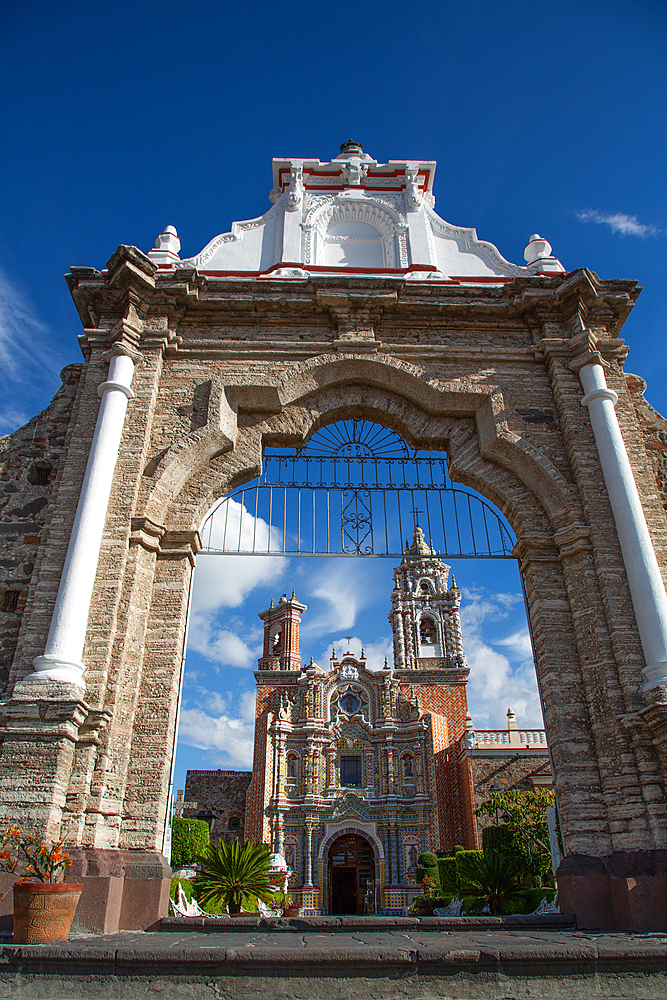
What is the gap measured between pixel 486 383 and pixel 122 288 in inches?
180

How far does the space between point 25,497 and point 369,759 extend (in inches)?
979

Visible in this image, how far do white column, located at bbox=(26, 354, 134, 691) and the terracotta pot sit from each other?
1.67 metres

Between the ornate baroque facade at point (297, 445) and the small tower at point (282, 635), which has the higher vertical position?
the small tower at point (282, 635)

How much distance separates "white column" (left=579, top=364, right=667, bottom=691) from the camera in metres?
6.26

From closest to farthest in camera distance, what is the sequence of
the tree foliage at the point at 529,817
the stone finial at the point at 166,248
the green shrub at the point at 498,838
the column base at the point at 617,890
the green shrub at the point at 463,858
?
the column base at the point at 617,890, the green shrub at the point at 463,858, the stone finial at the point at 166,248, the green shrub at the point at 498,838, the tree foliage at the point at 529,817

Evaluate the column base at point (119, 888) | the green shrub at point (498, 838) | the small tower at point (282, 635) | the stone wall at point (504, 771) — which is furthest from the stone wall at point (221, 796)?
the column base at point (119, 888)

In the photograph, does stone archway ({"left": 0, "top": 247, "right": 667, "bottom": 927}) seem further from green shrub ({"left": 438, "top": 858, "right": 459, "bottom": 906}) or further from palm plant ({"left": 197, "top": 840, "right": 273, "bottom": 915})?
green shrub ({"left": 438, "top": 858, "right": 459, "bottom": 906})

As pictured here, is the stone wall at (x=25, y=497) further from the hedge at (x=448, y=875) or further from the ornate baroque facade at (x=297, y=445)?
the hedge at (x=448, y=875)

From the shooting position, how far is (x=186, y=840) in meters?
18.3

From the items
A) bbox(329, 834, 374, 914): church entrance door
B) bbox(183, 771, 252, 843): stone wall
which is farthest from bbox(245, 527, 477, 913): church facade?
bbox(183, 771, 252, 843): stone wall

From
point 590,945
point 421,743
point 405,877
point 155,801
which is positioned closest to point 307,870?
point 405,877

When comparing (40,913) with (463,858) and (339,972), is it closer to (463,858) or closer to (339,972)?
(339,972)

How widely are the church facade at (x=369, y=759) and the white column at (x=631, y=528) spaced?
1740cm

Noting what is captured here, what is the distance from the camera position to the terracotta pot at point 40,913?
4375 millimetres
